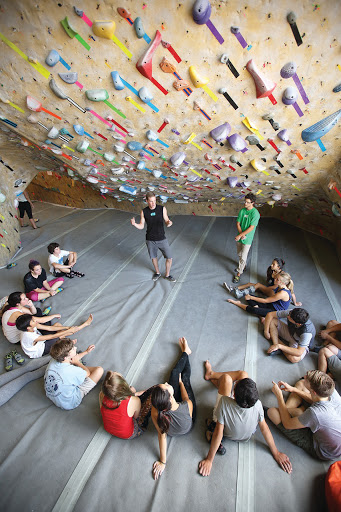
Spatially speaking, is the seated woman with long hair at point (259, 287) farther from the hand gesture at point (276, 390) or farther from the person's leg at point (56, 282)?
the person's leg at point (56, 282)

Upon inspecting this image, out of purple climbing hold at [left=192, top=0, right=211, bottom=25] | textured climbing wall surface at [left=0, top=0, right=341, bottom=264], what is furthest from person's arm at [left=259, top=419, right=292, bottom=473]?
purple climbing hold at [left=192, top=0, right=211, bottom=25]

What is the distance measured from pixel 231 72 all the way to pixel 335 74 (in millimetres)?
755

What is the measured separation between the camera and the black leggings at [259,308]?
2.93 meters

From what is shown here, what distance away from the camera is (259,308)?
2.95 m

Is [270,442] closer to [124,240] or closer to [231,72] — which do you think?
[231,72]

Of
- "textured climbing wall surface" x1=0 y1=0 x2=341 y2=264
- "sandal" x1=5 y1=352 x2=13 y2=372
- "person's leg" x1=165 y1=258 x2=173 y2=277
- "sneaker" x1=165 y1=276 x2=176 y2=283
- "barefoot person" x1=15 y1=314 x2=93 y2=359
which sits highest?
"textured climbing wall surface" x1=0 y1=0 x2=341 y2=264

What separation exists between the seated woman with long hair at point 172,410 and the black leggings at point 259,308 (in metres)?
1.11

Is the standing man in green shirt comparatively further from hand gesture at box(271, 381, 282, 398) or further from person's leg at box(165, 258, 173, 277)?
hand gesture at box(271, 381, 282, 398)

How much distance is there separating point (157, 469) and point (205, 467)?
324 mm

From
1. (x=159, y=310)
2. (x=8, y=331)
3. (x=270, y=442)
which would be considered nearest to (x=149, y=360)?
(x=159, y=310)

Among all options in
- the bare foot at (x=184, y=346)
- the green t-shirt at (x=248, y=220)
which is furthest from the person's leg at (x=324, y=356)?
the green t-shirt at (x=248, y=220)

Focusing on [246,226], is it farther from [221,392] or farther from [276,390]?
[221,392]

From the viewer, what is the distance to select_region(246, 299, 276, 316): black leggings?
2928 mm

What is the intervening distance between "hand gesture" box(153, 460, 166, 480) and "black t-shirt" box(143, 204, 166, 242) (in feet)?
7.71
